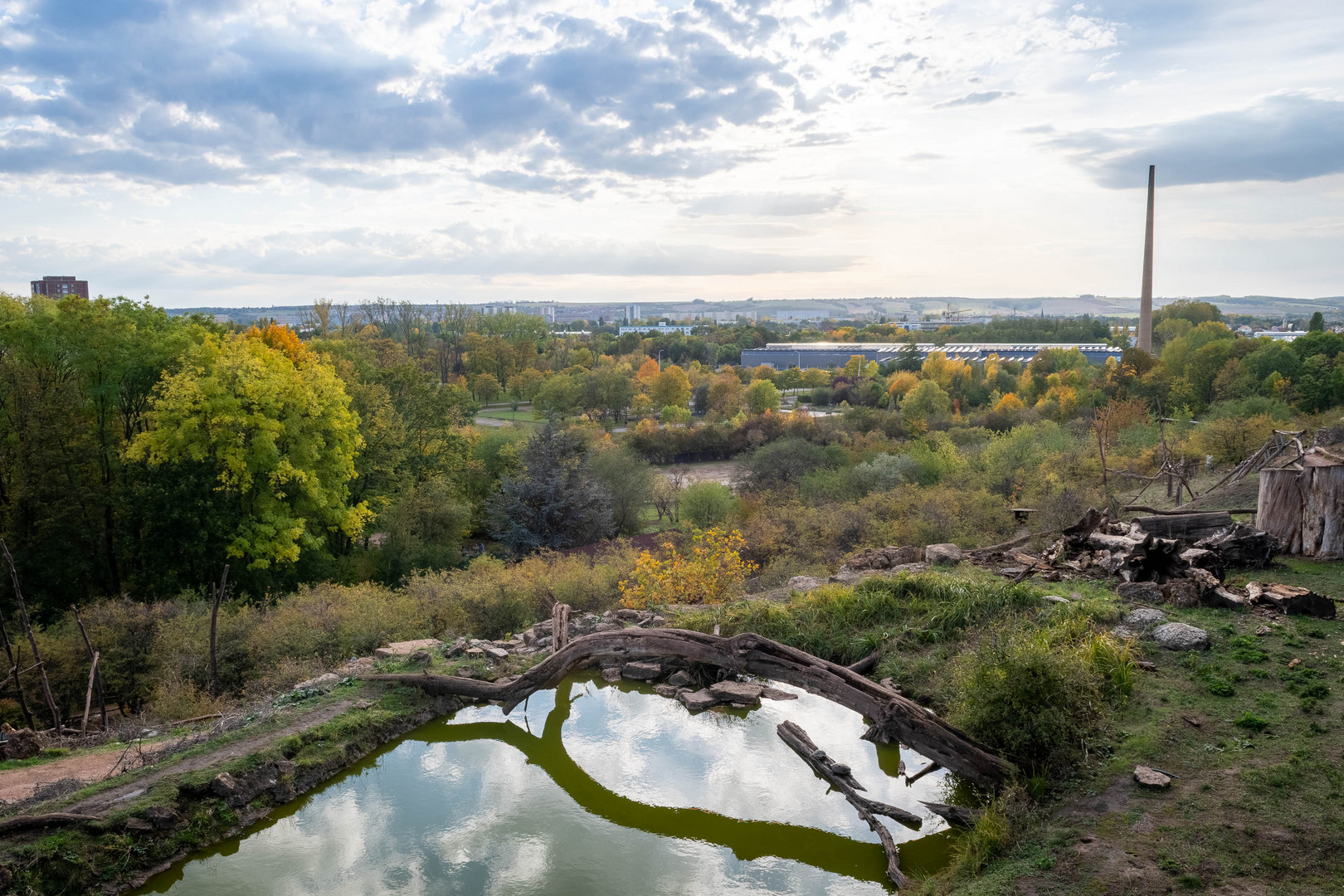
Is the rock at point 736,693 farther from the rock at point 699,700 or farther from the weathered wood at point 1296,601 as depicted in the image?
the weathered wood at point 1296,601

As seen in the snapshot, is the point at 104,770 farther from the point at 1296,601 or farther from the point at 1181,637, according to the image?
the point at 1296,601

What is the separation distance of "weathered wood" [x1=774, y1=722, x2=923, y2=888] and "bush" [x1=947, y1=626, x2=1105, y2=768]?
136 centimetres

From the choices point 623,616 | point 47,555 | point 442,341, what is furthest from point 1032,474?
point 442,341

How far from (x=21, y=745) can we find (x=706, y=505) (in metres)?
24.8

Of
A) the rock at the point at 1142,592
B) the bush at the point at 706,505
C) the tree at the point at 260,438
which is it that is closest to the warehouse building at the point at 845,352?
the bush at the point at 706,505

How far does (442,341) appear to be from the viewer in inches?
3307

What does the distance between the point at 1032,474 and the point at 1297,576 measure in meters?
15.7

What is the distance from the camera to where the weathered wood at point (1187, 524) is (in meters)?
13.8

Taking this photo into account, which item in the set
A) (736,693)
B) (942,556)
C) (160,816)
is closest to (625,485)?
(942,556)

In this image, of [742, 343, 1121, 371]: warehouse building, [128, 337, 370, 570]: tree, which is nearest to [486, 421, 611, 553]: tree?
[128, 337, 370, 570]: tree

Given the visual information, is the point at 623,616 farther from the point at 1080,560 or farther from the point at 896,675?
the point at 1080,560

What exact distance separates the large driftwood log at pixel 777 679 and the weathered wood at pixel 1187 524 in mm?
7234

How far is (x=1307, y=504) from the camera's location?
12586 mm

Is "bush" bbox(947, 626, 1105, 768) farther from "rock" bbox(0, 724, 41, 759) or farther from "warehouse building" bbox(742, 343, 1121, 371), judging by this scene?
"warehouse building" bbox(742, 343, 1121, 371)
